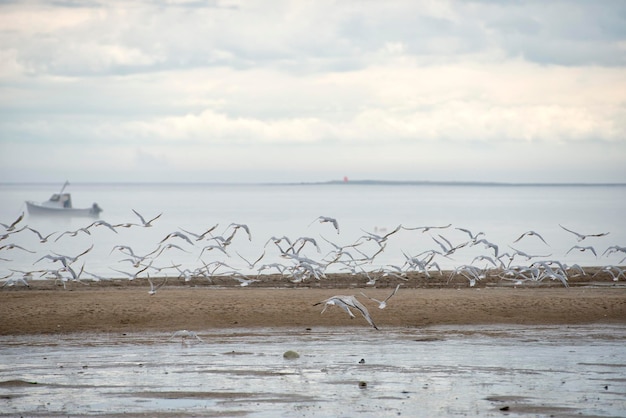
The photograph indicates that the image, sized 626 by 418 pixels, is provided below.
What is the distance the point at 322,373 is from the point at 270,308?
720cm

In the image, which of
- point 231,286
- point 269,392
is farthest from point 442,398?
point 231,286

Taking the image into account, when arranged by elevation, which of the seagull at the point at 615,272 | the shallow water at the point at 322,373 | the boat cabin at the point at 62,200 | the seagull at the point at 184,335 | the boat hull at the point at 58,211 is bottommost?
the shallow water at the point at 322,373

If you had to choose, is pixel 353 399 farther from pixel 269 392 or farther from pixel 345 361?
pixel 345 361

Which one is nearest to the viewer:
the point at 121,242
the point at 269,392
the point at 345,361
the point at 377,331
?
the point at 269,392

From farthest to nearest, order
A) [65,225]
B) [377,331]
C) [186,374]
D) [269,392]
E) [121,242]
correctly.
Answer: [65,225] < [121,242] < [377,331] < [186,374] < [269,392]

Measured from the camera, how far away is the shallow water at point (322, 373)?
1305cm

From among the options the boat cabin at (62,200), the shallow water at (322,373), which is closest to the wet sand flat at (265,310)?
the shallow water at (322,373)

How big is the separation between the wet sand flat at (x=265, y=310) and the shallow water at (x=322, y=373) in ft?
2.98

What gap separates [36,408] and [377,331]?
9156mm

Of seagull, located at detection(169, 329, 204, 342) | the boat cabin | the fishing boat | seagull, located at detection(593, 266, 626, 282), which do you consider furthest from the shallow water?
the boat cabin

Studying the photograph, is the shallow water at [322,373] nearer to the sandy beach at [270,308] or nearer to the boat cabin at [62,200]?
the sandy beach at [270,308]

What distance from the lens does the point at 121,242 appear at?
58.0 m

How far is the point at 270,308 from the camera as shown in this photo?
886 inches

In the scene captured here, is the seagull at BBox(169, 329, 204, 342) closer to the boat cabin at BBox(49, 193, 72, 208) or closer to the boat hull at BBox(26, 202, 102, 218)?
the boat hull at BBox(26, 202, 102, 218)
